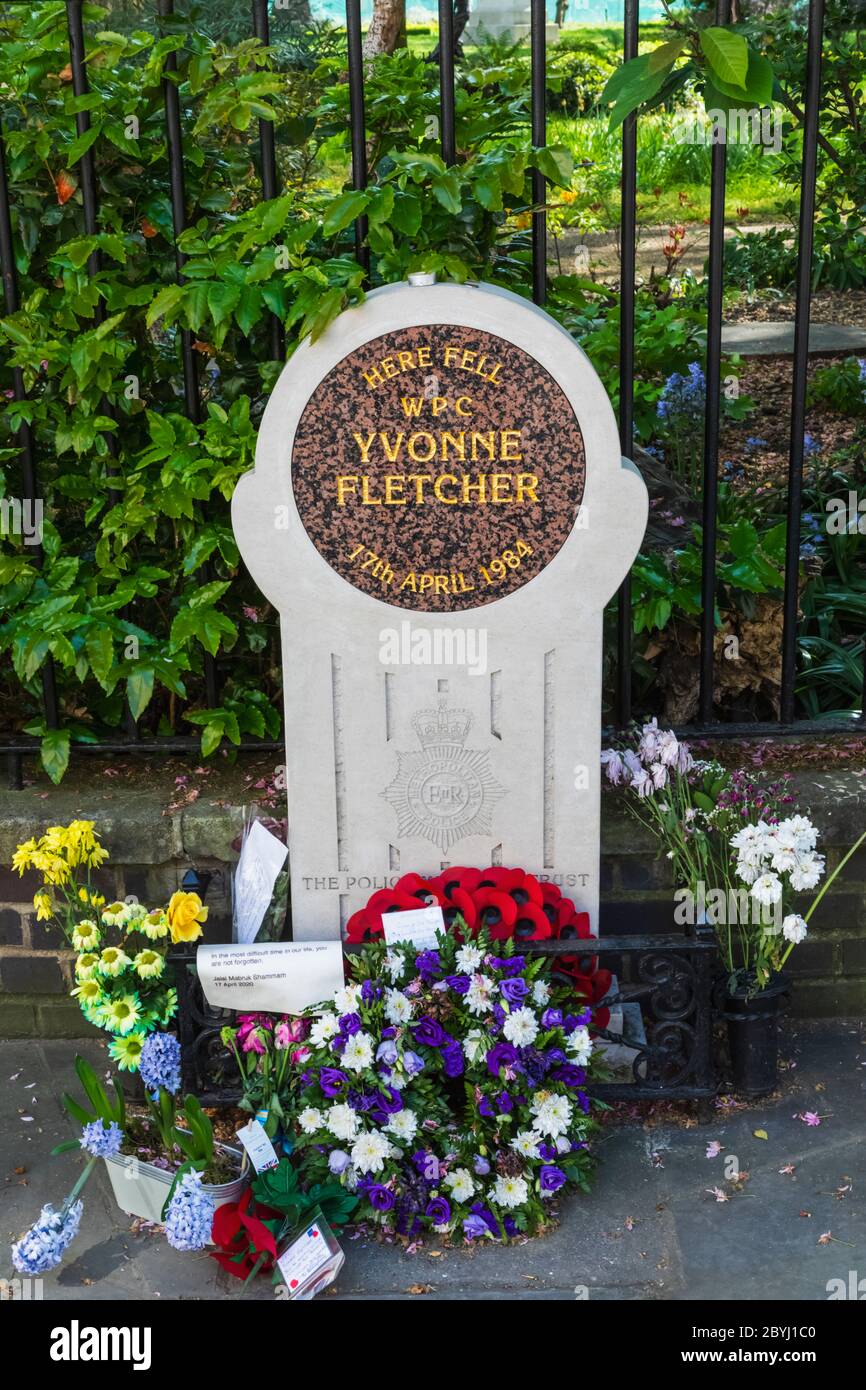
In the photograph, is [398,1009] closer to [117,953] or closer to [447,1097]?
[447,1097]

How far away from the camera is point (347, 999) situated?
2955mm

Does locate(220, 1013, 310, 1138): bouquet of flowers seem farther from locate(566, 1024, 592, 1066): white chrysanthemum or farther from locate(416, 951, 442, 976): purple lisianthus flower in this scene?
locate(566, 1024, 592, 1066): white chrysanthemum

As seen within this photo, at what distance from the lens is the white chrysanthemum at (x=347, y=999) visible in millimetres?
2947

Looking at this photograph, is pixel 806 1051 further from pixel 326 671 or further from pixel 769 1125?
pixel 326 671

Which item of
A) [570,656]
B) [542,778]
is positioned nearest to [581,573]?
[570,656]

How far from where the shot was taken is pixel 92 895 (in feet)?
11.0

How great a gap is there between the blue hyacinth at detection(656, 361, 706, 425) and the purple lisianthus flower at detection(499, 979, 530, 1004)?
2.10m

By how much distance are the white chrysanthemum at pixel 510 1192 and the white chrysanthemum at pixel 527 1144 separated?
55mm

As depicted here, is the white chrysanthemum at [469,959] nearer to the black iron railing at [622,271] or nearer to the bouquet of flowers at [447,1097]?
the bouquet of flowers at [447,1097]

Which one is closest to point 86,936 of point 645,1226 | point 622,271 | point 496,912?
point 496,912

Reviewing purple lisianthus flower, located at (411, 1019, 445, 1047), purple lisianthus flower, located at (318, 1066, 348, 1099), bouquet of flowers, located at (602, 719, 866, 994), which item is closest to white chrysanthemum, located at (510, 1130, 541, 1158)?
purple lisianthus flower, located at (411, 1019, 445, 1047)

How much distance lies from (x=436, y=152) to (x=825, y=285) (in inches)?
211

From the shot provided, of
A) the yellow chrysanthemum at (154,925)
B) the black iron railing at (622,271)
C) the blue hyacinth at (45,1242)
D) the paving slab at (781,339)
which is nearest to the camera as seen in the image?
the blue hyacinth at (45,1242)

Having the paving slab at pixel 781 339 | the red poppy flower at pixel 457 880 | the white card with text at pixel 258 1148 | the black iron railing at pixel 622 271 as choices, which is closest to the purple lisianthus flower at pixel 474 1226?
the white card with text at pixel 258 1148
